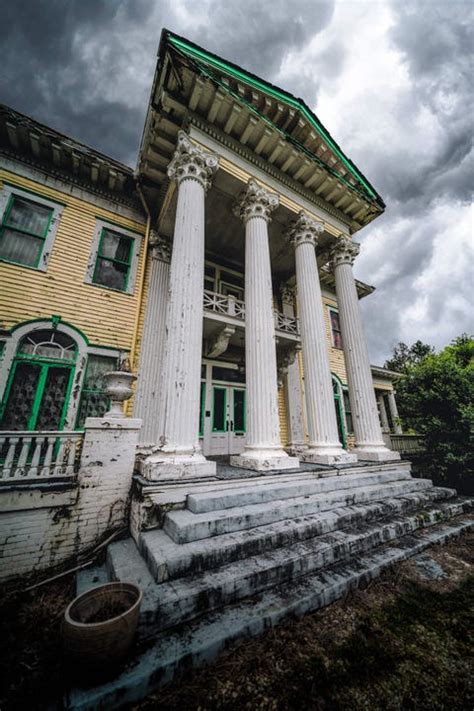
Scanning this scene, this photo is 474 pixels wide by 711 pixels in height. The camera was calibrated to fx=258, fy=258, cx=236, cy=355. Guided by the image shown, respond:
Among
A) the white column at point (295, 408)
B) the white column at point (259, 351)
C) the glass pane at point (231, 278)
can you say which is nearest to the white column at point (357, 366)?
the white column at point (295, 408)

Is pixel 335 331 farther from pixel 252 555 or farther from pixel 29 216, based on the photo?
pixel 29 216

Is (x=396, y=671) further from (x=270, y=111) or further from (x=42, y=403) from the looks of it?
(x=270, y=111)

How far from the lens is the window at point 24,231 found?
21.7ft

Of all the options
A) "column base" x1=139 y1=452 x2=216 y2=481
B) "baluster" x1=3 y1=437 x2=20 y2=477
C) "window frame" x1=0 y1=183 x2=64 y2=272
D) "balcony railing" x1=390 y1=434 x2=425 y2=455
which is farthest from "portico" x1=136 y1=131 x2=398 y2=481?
"balcony railing" x1=390 y1=434 x2=425 y2=455

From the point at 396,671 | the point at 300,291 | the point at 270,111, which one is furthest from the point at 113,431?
the point at 270,111

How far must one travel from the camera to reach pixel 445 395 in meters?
8.12

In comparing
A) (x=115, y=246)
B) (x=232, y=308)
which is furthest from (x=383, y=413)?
(x=115, y=246)

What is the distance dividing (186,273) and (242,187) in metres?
3.84

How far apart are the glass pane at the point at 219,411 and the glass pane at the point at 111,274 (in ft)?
15.2

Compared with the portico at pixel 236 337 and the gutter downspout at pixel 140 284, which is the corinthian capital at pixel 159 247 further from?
the gutter downspout at pixel 140 284

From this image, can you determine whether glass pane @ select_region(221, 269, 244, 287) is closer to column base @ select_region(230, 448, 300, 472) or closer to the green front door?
the green front door

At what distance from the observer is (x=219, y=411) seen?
909 cm

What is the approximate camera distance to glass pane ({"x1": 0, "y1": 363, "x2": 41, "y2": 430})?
19.0 ft

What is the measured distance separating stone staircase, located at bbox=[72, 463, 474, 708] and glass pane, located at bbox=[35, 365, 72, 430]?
12.9 ft
